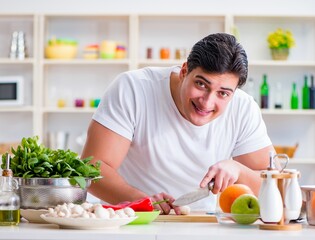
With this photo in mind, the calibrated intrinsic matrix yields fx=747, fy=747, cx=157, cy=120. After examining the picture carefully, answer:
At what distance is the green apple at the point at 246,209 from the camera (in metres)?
2.22

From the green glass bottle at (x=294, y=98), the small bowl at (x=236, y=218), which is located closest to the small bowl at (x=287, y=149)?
the green glass bottle at (x=294, y=98)

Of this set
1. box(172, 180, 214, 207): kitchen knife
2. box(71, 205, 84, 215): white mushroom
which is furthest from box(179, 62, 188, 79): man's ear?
box(71, 205, 84, 215): white mushroom

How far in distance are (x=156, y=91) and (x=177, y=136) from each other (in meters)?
0.20

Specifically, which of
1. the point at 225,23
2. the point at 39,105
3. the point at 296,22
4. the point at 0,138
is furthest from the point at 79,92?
the point at 296,22

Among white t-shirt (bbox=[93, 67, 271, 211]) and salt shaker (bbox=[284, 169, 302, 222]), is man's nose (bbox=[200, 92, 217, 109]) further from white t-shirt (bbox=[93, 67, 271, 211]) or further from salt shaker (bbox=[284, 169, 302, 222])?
salt shaker (bbox=[284, 169, 302, 222])

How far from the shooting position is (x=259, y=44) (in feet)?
22.0

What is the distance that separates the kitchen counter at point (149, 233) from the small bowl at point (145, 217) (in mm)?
77

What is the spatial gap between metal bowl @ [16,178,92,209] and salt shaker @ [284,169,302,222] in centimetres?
64

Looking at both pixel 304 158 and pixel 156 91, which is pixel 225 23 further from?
pixel 156 91

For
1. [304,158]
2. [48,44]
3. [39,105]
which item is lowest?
[304,158]

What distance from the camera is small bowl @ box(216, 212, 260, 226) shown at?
222 centimetres

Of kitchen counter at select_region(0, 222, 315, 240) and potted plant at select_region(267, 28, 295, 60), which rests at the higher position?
potted plant at select_region(267, 28, 295, 60)

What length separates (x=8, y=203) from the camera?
2172mm

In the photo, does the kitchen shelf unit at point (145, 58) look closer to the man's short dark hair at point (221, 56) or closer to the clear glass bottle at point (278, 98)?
the clear glass bottle at point (278, 98)
